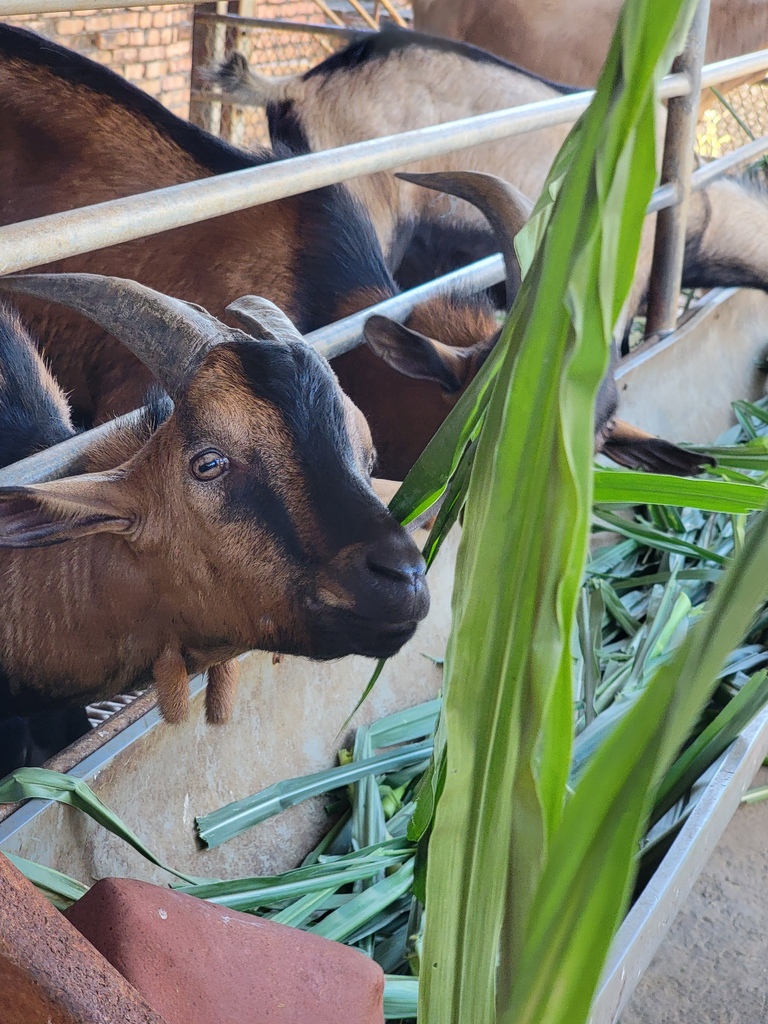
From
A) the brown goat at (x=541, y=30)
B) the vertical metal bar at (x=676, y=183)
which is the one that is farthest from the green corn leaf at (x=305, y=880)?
the brown goat at (x=541, y=30)

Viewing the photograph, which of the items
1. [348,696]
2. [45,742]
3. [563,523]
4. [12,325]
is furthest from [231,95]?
[563,523]

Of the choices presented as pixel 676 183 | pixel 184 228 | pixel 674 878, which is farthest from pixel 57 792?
pixel 676 183

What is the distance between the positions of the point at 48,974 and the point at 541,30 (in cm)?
503

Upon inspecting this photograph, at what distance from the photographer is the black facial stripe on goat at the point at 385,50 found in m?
3.15

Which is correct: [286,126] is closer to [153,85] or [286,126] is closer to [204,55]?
[204,55]

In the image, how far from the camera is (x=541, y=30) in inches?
196

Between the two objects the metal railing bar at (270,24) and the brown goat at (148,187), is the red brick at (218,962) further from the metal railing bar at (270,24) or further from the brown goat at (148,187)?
the metal railing bar at (270,24)

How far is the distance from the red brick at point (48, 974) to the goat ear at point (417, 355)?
139cm

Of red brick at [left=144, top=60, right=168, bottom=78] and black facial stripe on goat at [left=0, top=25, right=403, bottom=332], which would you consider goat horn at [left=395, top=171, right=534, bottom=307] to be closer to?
black facial stripe on goat at [left=0, top=25, right=403, bottom=332]

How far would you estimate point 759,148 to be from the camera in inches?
163

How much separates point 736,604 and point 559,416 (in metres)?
0.17

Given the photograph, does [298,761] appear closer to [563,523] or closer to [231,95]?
[563,523]

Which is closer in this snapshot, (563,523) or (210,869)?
(563,523)

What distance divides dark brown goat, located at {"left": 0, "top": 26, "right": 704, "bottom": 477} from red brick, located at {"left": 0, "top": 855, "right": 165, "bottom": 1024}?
1.61m
